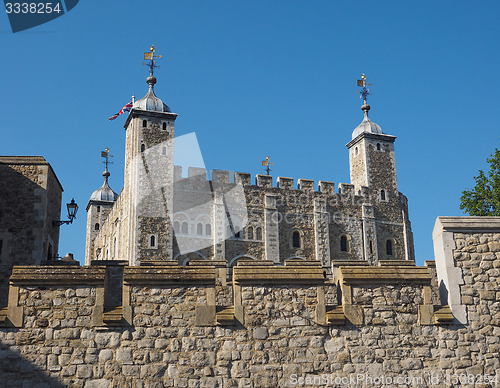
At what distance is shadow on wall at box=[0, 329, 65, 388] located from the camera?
8273 millimetres

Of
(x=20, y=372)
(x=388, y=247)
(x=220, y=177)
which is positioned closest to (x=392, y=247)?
(x=388, y=247)

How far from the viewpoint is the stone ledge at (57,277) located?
28.3ft

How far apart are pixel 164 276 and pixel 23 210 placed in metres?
9.86

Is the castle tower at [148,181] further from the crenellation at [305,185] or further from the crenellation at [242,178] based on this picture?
the crenellation at [305,185]

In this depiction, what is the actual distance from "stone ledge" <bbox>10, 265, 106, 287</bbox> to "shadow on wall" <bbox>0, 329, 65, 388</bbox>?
0.74m

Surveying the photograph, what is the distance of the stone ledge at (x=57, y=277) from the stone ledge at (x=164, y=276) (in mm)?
359

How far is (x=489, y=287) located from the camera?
934 centimetres

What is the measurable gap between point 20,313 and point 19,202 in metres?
9.55

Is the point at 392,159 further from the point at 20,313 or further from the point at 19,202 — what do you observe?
the point at 20,313

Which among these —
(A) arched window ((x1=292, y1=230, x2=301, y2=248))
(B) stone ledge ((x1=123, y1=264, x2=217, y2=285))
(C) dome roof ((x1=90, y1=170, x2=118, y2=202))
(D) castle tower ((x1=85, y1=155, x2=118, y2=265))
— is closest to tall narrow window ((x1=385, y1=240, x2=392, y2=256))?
(A) arched window ((x1=292, y1=230, x2=301, y2=248))

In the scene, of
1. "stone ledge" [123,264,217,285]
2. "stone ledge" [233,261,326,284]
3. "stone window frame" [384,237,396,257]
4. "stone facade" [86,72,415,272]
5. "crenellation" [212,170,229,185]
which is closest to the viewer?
"stone ledge" [123,264,217,285]

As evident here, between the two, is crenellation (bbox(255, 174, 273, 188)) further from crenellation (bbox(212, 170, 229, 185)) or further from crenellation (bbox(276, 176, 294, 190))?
crenellation (bbox(212, 170, 229, 185))

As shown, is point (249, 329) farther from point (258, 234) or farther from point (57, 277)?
point (258, 234)

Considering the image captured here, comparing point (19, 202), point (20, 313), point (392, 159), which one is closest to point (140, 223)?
point (392, 159)
